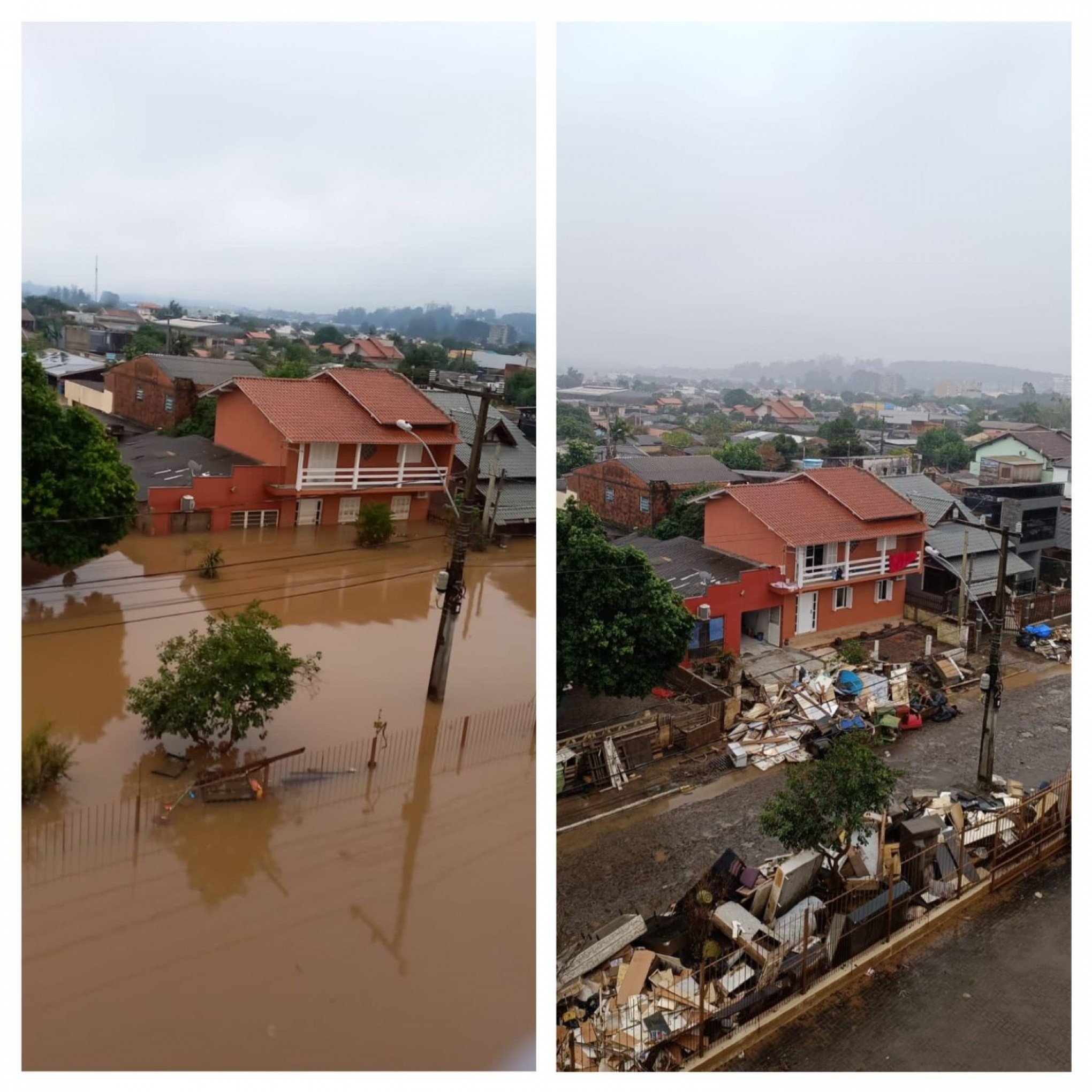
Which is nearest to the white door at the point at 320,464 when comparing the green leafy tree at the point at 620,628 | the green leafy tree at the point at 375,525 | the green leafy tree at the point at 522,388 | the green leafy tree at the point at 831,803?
the green leafy tree at the point at 375,525

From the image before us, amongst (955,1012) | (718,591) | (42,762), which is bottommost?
(955,1012)

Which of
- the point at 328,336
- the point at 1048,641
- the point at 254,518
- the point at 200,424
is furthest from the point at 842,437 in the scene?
the point at 200,424


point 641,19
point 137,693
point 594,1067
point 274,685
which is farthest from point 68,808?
point 641,19

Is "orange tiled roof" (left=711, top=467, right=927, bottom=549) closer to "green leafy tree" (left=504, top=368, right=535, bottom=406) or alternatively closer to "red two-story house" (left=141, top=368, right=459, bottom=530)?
"green leafy tree" (left=504, top=368, right=535, bottom=406)

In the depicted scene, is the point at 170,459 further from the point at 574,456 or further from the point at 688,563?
the point at 688,563

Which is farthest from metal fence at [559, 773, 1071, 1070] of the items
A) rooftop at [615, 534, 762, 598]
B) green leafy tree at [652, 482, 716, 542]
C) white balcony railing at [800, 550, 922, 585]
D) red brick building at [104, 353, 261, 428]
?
red brick building at [104, 353, 261, 428]
